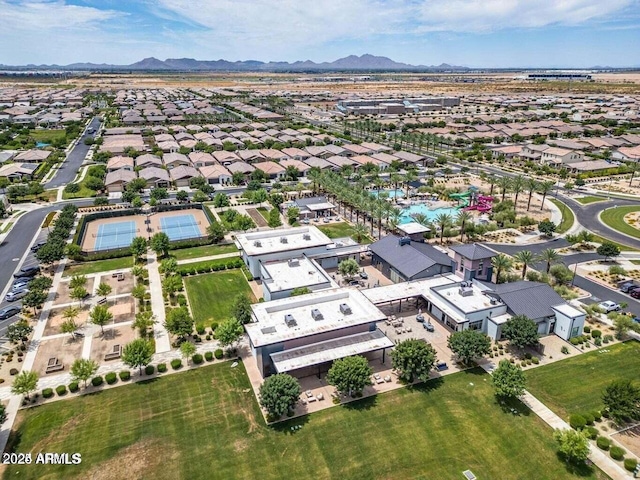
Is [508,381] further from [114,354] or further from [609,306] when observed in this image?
[114,354]

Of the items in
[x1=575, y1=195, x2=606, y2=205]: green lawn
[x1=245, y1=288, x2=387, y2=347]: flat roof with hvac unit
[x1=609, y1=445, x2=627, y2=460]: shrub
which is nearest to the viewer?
[x1=609, y1=445, x2=627, y2=460]: shrub

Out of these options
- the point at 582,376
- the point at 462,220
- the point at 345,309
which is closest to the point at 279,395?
the point at 345,309

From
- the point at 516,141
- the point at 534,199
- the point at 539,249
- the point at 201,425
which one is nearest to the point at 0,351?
the point at 201,425

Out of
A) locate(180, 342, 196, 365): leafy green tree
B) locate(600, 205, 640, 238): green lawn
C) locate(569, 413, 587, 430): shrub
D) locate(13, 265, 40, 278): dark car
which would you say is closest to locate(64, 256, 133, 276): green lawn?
locate(13, 265, 40, 278): dark car

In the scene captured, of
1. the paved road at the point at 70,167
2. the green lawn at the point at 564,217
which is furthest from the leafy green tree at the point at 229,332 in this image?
the paved road at the point at 70,167

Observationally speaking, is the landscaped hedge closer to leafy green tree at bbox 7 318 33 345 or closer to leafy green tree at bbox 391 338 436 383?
leafy green tree at bbox 7 318 33 345
